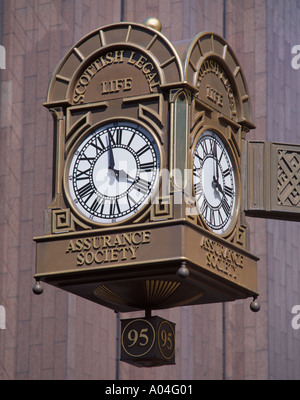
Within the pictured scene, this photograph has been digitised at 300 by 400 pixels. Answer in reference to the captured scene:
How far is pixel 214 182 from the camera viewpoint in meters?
11.0

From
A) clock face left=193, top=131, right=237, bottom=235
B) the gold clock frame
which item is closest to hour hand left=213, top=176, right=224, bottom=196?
clock face left=193, top=131, right=237, bottom=235

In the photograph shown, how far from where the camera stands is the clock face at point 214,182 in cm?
1071

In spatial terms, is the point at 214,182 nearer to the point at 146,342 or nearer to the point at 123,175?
Answer: the point at 123,175

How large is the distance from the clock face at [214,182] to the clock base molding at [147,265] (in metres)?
0.25

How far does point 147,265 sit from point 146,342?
2.78 feet

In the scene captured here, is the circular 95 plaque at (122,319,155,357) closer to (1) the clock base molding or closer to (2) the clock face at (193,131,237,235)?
(1) the clock base molding

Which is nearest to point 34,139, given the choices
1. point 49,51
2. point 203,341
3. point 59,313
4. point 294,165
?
point 49,51

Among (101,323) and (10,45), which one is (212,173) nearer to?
(101,323)

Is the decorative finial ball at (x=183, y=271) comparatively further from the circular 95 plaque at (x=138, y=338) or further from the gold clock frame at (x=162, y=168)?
the circular 95 plaque at (x=138, y=338)

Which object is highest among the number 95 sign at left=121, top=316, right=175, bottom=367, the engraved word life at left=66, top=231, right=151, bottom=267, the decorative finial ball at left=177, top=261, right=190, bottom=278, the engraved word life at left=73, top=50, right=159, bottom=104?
the engraved word life at left=73, top=50, right=159, bottom=104

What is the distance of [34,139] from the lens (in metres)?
39.5

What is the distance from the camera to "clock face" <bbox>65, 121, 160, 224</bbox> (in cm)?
1052

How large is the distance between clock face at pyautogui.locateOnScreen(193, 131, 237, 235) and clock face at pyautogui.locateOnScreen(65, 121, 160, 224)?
0.44 meters

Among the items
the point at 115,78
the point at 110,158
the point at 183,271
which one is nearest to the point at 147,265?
the point at 183,271
